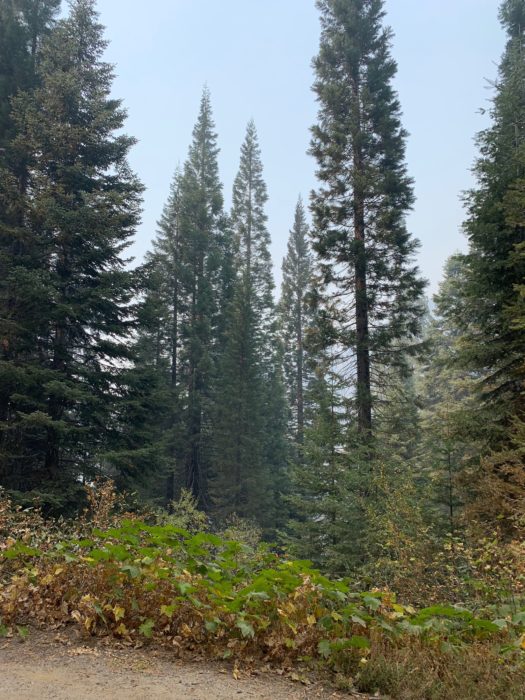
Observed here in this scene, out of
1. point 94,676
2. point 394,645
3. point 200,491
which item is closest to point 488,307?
point 394,645

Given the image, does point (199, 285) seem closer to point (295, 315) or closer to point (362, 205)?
point (295, 315)

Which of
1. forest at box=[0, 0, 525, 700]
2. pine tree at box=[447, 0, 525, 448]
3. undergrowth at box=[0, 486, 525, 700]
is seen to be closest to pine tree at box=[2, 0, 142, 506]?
forest at box=[0, 0, 525, 700]

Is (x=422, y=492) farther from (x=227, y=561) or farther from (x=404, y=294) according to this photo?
(x=404, y=294)


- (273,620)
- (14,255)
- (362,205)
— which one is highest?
(362,205)

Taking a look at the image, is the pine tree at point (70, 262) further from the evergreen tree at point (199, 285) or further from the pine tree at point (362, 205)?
the evergreen tree at point (199, 285)

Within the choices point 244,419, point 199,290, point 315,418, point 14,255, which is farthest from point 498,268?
point 199,290

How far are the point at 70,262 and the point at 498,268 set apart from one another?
1232 centimetres

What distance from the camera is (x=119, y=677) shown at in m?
3.34

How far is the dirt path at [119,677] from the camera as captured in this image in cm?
311

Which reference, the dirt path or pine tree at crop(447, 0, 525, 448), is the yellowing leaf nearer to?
the dirt path

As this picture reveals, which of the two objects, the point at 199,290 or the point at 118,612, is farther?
the point at 199,290

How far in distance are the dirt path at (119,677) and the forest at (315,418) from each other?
0.75ft

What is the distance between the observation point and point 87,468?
42.9 ft

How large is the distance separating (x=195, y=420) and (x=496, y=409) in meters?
21.2
